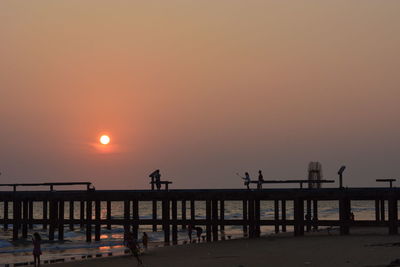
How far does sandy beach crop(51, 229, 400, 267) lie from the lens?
23908 mm

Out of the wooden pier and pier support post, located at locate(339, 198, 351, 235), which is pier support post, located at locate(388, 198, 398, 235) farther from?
pier support post, located at locate(339, 198, 351, 235)

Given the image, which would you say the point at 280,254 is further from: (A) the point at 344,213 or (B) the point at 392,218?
(B) the point at 392,218

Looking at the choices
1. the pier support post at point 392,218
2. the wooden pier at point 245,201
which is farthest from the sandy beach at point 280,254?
the wooden pier at point 245,201

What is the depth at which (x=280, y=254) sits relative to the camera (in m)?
26.9

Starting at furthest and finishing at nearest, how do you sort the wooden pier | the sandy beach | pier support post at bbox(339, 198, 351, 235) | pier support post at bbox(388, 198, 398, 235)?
pier support post at bbox(339, 198, 351, 235)
the wooden pier
pier support post at bbox(388, 198, 398, 235)
the sandy beach

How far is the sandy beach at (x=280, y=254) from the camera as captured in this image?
78.4 ft

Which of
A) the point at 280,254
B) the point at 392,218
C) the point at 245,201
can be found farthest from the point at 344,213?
the point at 280,254

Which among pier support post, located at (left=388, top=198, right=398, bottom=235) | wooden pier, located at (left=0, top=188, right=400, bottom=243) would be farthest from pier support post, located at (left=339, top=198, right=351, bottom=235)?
pier support post, located at (left=388, top=198, right=398, bottom=235)

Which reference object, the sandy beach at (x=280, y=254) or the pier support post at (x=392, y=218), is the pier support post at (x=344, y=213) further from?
the pier support post at (x=392, y=218)

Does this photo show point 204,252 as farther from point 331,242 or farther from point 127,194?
point 127,194

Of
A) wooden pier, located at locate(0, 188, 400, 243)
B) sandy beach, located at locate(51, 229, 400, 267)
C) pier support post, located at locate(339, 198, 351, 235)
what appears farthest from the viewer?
pier support post, located at locate(339, 198, 351, 235)

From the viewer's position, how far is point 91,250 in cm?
3850

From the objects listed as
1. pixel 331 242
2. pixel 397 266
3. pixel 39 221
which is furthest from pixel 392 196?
pixel 39 221

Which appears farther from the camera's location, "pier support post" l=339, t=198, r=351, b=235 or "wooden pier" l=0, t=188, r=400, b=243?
"pier support post" l=339, t=198, r=351, b=235
